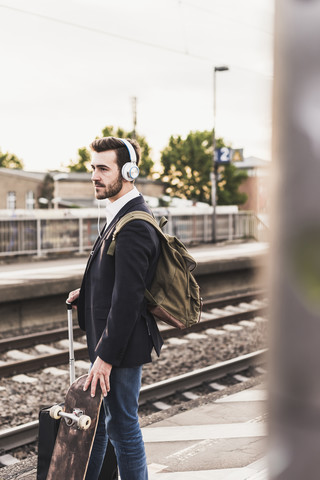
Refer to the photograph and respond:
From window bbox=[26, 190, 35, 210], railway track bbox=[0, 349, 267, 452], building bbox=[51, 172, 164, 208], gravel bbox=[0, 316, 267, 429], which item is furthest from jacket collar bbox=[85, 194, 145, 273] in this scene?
building bbox=[51, 172, 164, 208]

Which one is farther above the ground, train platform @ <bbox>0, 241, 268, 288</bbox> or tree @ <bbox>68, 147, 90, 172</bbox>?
tree @ <bbox>68, 147, 90, 172</bbox>

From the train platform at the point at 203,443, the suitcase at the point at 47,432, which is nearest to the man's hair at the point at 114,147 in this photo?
the suitcase at the point at 47,432

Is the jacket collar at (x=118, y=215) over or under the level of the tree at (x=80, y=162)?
under

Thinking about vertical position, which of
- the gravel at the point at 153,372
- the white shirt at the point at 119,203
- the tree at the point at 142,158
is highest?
the tree at the point at 142,158

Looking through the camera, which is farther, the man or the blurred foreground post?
the man

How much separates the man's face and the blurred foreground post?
2229 millimetres

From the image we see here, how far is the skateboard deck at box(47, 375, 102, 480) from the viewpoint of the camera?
3002 millimetres

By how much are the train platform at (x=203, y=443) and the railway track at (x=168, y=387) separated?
22.5 inches

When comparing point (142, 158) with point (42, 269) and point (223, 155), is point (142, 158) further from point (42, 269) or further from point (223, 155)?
point (42, 269)

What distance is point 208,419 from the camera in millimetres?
5391

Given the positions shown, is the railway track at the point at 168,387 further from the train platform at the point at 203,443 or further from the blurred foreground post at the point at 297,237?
→ the blurred foreground post at the point at 297,237

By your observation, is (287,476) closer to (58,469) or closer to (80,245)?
(58,469)

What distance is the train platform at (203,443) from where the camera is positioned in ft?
13.5

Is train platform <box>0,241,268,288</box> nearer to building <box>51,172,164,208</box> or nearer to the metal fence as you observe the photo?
the metal fence
